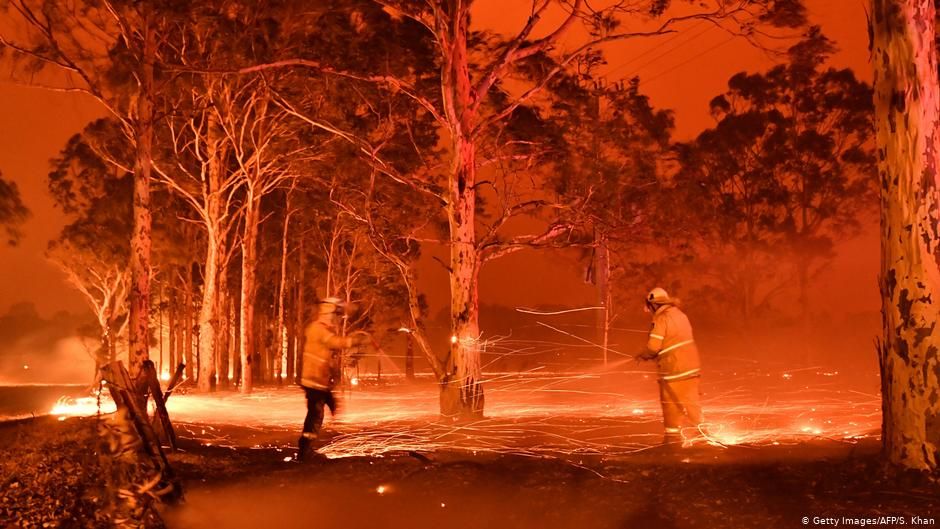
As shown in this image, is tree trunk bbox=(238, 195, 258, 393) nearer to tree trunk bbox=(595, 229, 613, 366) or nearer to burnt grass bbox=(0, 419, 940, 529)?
tree trunk bbox=(595, 229, 613, 366)

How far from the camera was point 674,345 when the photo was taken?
9.77m

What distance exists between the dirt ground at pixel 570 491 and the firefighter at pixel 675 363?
40 centimetres

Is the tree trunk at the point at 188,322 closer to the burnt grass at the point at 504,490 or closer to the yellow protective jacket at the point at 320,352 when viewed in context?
the yellow protective jacket at the point at 320,352

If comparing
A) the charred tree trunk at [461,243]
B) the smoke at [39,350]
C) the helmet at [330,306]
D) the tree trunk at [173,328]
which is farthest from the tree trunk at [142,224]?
the smoke at [39,350]

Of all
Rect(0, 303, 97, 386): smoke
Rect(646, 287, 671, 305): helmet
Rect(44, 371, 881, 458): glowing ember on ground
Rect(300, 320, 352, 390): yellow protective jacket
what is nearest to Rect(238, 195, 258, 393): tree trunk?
Rect(44, 371, 881, 458): glowing ember on ground

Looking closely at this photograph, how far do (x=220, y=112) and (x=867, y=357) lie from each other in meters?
27.4

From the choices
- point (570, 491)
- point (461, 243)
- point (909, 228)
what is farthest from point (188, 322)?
point (909, 228)

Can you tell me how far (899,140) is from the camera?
7.73 metres

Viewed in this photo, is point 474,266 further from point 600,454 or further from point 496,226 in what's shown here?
point 600,454

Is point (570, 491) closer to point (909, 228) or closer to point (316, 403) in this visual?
point (316, 403)

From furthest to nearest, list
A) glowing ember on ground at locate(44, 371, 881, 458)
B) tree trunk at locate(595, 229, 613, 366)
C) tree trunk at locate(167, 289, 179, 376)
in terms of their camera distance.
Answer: tree trunk at locate(167, 289, 179, 376) < tree trunk at locate(595, 229, 613, 366) < glowing ember on ground at locate(44, 371, 881, 458)

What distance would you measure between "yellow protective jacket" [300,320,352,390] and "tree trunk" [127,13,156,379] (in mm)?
4336

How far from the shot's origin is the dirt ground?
7.18 metres

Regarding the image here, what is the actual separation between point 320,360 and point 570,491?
3.61 meters
